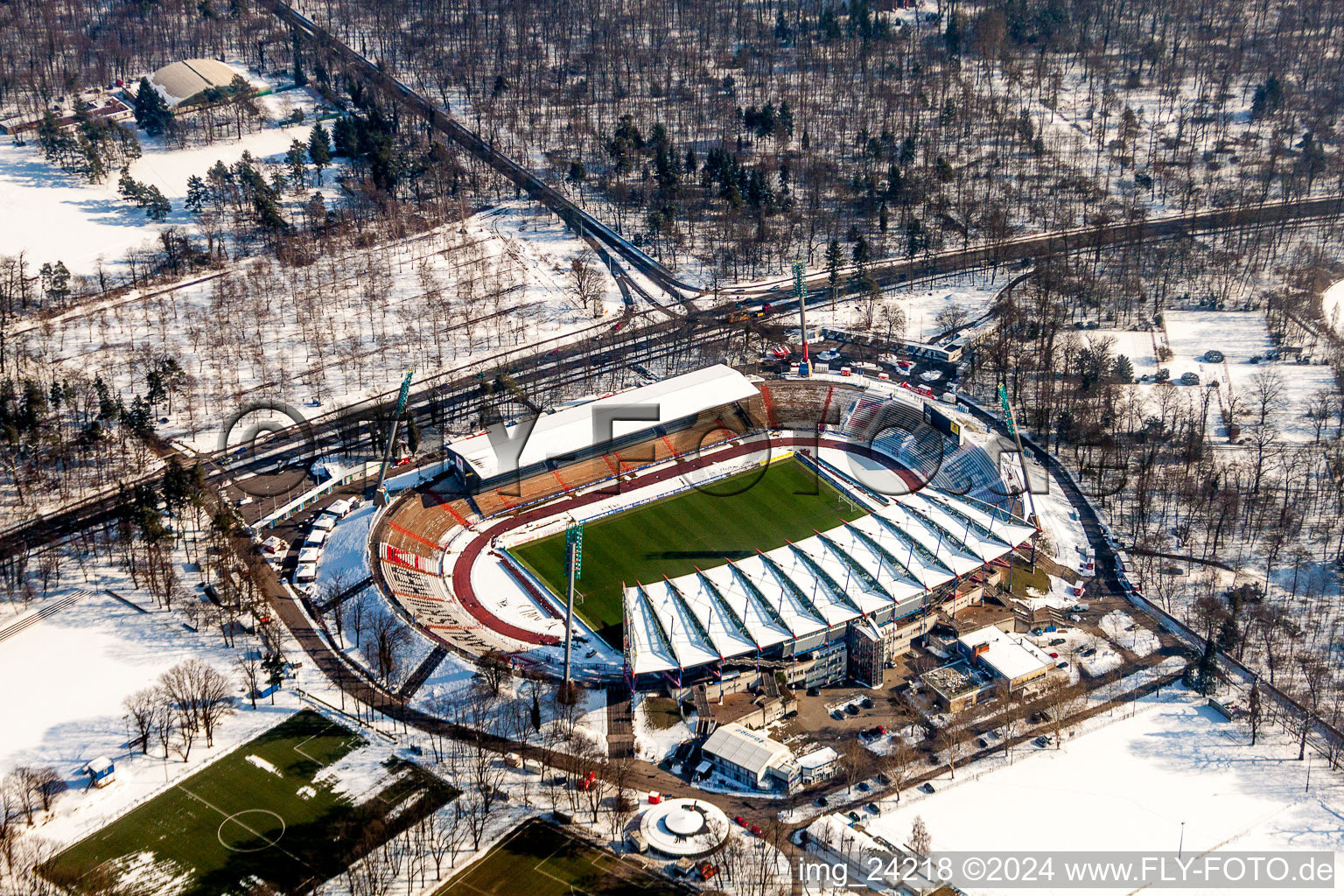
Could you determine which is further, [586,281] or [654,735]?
[586,281]

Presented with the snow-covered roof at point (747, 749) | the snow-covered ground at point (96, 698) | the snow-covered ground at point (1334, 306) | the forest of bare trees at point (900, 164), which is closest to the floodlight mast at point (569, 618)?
the snow-covered roof at point (747, 749)

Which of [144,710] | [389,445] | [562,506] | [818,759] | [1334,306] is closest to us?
[818,759]

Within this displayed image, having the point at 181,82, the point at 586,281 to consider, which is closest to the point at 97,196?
the point at 181,82

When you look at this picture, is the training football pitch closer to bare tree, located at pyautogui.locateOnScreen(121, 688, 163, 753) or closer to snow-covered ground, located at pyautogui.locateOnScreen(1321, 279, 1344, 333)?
bare tree, located at pyautogui.locateOnScreen(121, 688, 163, 753)

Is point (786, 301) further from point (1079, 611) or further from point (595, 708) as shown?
point (595, 708)

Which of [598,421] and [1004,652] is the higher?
[598,421]

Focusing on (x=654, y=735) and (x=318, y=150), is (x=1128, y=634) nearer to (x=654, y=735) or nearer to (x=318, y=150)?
(x=654, y=735)

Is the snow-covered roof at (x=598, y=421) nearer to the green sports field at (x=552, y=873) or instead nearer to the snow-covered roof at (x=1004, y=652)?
the snow-covered roof at (x=1004, y=652)
